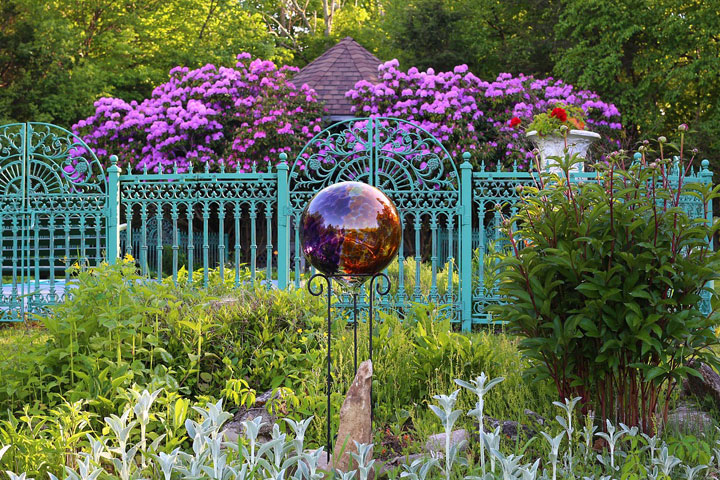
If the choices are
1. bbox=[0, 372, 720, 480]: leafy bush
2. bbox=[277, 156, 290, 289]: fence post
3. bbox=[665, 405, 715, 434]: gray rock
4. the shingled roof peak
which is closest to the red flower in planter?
bbox=[277, 156, 290, 289]: fence post

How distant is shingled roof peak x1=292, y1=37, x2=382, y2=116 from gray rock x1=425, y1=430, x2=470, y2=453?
42.4ft

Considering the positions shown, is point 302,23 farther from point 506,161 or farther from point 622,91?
point 506,161

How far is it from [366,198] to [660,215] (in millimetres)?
1675

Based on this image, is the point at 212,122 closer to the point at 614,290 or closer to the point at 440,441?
the point at 440,441

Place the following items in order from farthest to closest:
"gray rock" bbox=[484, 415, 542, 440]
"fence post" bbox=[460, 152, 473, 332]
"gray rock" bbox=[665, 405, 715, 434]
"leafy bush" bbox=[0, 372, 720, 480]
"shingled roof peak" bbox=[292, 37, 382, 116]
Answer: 1. "shingled roof peak" bbox=[292, 37, 382, 116]
2. "fence post" bbox=[460, 152, 473, 332]
3. "gray rock" bbox=[665, 405, 715, 434]
4. "gray rock" bbox=[484, 415, 542, 440]
5. "leafy bush" bbox=[0, 372, 720, 480]

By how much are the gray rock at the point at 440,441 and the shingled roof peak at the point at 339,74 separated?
42.4 feet

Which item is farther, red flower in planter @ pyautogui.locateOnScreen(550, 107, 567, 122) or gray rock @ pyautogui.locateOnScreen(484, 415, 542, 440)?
red flower in planter @ pyautogui.locateOnScreen(550, 107, 567, 122)

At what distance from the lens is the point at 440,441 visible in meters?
3.62

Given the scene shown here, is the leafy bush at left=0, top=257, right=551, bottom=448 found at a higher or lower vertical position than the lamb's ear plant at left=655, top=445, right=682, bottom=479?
higher

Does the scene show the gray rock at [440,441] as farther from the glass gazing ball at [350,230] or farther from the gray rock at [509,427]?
the glass gazing ball at [350,230]

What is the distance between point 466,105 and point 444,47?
5.95 metres

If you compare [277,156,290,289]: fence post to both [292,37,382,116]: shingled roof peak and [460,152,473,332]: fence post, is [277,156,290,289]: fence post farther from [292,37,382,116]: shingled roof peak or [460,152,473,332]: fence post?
[292,37,382,116]: shingled roof peak

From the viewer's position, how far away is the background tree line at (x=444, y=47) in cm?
1727

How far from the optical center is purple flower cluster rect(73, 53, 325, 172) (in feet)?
46.2
